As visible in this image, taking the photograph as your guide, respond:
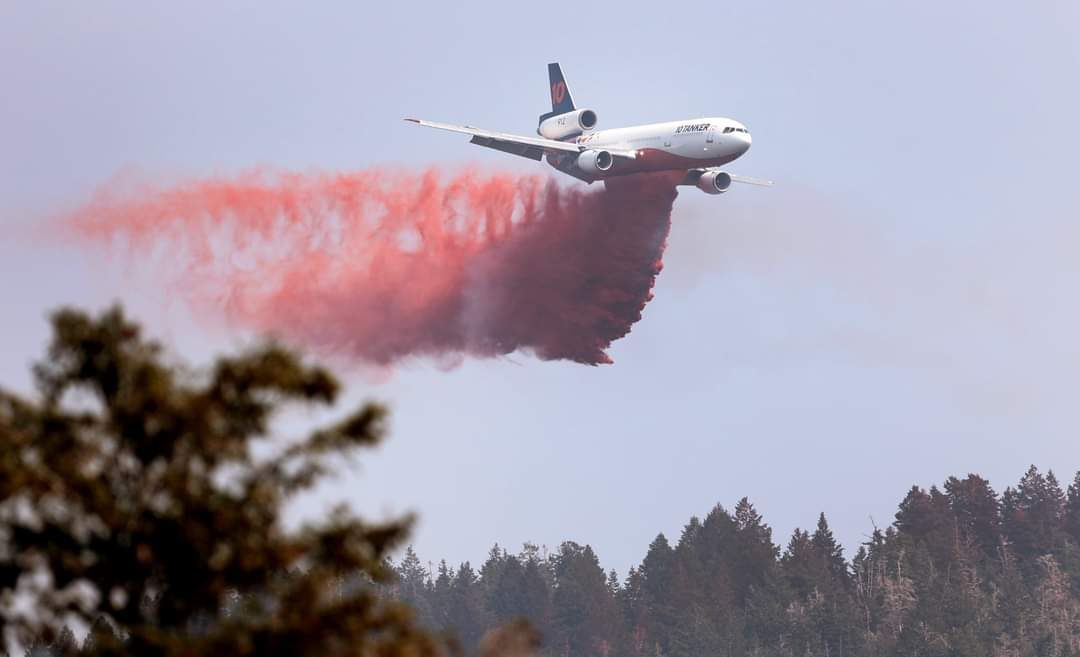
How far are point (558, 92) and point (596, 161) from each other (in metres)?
26.3

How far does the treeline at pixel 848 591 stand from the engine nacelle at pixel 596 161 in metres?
67.5

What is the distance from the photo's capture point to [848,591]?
570 ft

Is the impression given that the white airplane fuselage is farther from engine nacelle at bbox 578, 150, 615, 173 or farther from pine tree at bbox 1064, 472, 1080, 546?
pine tree at bbox 1064, 472, 1080, 546

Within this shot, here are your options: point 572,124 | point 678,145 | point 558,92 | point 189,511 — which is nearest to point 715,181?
point 678,145

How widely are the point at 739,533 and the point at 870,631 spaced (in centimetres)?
2845

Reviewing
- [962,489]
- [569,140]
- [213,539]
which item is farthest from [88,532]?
[962,489]

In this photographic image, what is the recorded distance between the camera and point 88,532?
26062mm

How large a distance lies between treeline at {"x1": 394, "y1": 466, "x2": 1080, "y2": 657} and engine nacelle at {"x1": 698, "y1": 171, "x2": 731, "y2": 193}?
6530cm

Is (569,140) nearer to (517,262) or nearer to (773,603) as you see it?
(517,262)

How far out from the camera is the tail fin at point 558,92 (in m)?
119

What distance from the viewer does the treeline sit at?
159m

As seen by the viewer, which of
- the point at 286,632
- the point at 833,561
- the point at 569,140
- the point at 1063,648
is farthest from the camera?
the point at 833,561

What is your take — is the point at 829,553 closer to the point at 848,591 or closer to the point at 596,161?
the point at 848,591

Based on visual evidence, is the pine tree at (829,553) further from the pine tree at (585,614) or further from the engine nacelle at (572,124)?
the engine nacelle at (572,124)
